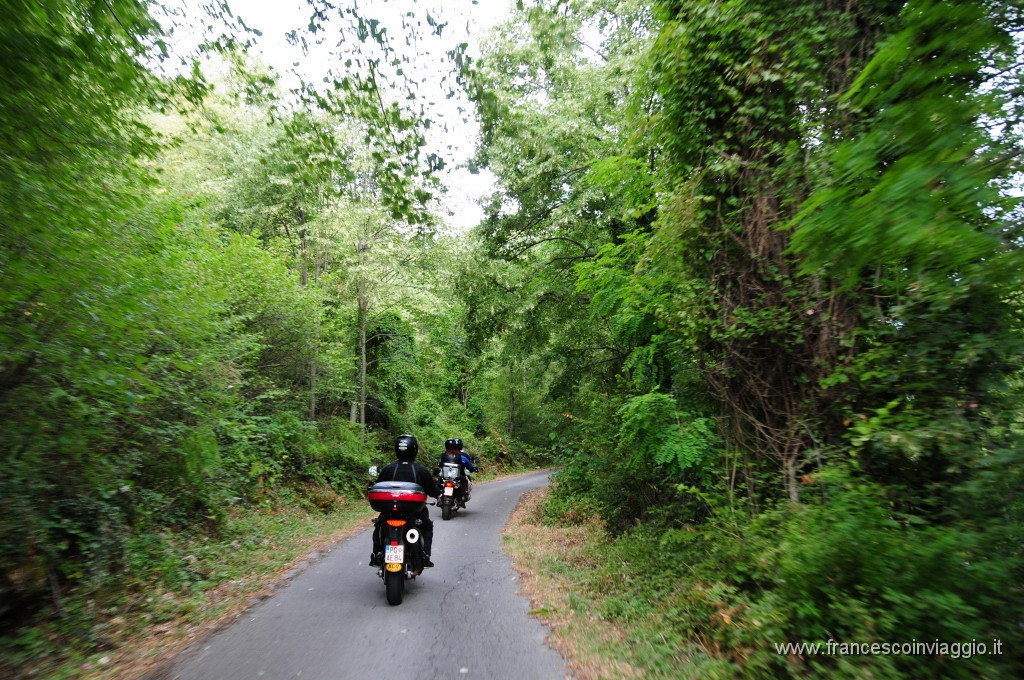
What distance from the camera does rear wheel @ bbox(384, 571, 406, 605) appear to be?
580 cm

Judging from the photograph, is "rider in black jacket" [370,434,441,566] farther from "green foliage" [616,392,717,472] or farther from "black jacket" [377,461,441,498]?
"green foliage" [616,392,717,472]

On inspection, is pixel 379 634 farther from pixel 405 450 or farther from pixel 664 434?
pixel 664 434

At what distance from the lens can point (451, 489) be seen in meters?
12.3

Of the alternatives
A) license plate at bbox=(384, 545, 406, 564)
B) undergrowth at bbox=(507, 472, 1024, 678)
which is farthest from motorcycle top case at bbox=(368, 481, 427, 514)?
undergrowth at bbox=(507, 472, 1024, 678)

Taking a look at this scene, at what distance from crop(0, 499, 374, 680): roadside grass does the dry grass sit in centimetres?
333

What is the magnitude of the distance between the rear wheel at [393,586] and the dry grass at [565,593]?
153 cm

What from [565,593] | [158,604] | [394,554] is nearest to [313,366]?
[158,604]

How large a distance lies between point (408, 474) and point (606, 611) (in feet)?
9.41

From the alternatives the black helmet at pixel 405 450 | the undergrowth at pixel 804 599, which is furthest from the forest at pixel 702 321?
the black helmet at pixel 405 450

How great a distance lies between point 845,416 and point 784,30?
397cm

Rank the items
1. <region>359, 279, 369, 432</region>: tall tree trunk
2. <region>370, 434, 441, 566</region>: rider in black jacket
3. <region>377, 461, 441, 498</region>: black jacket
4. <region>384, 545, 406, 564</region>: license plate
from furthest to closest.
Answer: <region>359, 279, 369, 432</region>: tall tree trunk < <region>377, 461, 441, 498</region>: black jacket < <region>370, 434, 441, 566</region>: rider in black jacket < <region>384, 545, 406, 564</region>: license plate

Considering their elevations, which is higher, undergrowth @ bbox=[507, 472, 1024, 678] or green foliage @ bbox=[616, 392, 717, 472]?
green foliage @ bbox=[616, 392, 717, 472]

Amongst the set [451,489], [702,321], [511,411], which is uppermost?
[702,321]

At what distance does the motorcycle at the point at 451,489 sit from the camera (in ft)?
40.1
